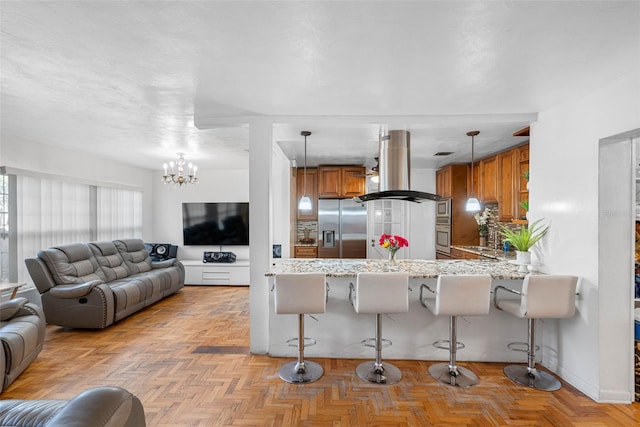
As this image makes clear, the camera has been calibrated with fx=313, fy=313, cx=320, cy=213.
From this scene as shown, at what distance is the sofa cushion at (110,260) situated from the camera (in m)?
4.65

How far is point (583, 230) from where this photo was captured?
2.54 meters

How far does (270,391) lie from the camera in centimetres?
255

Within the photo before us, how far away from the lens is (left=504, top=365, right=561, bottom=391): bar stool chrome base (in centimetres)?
261

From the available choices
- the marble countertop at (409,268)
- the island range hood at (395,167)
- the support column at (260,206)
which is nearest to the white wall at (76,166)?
the support column at (260,206)

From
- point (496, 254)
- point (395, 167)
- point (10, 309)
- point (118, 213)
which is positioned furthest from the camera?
point (118, 213)

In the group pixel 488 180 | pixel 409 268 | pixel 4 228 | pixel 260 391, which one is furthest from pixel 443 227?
pixel 4 228

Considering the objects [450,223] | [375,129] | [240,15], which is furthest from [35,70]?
[450,223]

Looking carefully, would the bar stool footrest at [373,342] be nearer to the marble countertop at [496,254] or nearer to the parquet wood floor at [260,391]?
the parquet wood floor at [260,391]

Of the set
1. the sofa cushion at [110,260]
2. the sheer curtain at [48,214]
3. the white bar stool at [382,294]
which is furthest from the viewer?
the sofa cushion at [110,260]

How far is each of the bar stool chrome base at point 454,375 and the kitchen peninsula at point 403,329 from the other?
22 cm

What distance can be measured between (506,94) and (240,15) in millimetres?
2155

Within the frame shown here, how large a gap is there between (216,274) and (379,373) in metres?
4.29

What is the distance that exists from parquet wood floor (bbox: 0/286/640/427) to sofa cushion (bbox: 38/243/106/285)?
0.75m

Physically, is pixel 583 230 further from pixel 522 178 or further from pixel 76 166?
pixel 76 166
